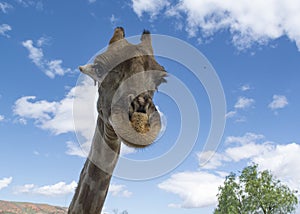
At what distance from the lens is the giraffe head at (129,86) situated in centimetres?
425

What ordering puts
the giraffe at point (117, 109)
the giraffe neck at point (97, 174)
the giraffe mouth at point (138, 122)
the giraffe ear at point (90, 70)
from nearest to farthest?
1. the giraffe mouth at point (138, 122)
2. the giraffe at point (117, 109)
3. the giraffe ear at point (90, 70)
4. the giraffe neck at point (97, 174)

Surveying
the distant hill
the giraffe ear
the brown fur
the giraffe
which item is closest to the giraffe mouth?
the giraffe

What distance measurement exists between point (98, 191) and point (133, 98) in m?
2.21

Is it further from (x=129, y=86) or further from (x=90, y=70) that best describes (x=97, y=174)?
(x=129, y=86)

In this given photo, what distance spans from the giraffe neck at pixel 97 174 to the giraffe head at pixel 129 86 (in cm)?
67

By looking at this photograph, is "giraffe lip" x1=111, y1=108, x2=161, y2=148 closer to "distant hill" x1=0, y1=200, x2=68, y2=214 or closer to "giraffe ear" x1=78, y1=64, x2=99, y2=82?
"giraffe ear" x1=78, y1=64, x2=99, y2=82

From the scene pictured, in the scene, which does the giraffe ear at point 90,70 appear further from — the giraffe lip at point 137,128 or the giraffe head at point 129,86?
the giraffe lip at point 137,128

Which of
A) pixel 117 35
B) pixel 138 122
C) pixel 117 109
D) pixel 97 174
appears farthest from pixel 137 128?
pixel 97 174

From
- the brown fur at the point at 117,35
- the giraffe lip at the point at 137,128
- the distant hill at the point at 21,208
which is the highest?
the distant hill at the point at 21,208

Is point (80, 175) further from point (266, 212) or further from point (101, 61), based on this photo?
point (266, 212)

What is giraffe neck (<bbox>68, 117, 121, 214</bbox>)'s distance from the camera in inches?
226

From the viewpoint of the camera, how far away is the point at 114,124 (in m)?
4.48

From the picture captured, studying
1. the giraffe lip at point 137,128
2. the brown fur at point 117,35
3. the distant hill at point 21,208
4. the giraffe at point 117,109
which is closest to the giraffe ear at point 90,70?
the giraffe at point 117,109

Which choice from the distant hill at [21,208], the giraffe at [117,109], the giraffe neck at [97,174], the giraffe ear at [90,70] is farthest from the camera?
the distant hill at [21,208]
